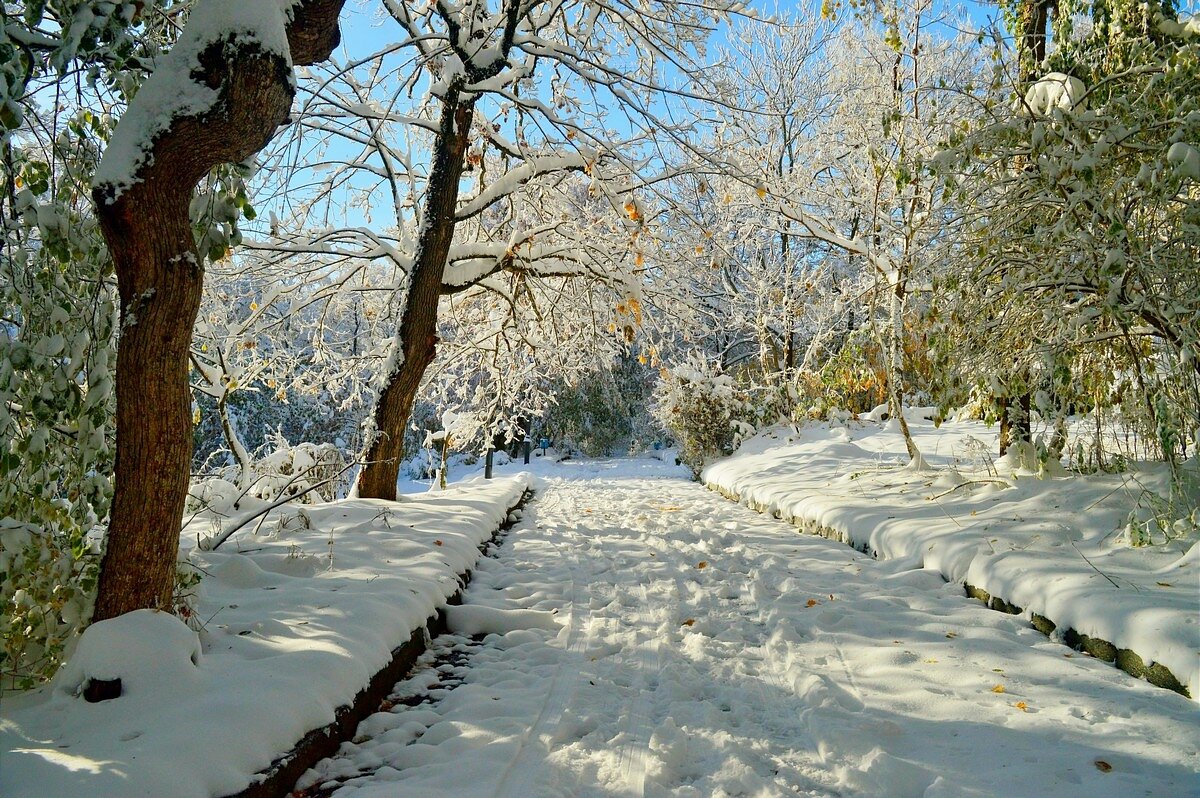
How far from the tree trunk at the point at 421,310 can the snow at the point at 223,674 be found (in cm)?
249

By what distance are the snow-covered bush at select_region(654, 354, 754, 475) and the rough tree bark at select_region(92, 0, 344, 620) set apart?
1256 cm

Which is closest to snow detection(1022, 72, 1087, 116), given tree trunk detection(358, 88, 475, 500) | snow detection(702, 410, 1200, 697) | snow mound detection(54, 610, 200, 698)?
snow detection(702, 410, 1200, 697)

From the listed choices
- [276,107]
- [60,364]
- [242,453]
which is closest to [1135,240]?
[276,107]

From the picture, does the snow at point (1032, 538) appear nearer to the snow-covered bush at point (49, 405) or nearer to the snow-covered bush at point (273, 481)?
the snow-covered bush at point (49, 405)

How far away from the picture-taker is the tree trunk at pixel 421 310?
24.1 feet

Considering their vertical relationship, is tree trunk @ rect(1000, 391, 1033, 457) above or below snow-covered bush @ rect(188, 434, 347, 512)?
above

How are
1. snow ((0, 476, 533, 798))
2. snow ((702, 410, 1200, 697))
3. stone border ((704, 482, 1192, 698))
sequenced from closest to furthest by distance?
1. snow ((0, 476, 533, 798))
2. stone border ((704, 482, 1192, 698))
3. snow ((702, 410, 1200, 697))

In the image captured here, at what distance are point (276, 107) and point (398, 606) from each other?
2.71 meters

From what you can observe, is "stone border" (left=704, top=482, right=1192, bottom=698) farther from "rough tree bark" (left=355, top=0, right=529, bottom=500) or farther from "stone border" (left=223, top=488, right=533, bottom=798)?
"rough tree bark" (left=355, top=0, right=529, bottom=500)

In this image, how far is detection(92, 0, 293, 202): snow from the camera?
108 inches

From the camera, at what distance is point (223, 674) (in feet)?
9.22

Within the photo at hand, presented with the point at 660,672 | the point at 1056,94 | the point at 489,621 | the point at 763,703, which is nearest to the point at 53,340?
the point at 489,621

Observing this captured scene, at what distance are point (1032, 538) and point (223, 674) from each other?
15.7ft

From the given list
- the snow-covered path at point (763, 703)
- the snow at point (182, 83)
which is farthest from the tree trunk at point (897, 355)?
the snow at point (182, 83)
